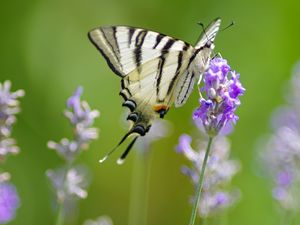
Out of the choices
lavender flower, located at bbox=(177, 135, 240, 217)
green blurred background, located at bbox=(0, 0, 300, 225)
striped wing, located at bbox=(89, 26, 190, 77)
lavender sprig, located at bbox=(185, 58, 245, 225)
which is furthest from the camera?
green blurred background, located at bbox=(0, 0, 300, 225)

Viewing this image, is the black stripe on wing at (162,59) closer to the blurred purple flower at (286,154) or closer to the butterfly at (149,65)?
the butterfly at (149,65)

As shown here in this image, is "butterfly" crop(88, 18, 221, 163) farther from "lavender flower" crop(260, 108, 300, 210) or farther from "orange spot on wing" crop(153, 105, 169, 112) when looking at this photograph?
"lavender flower" crop(260, 108, 300, 210)

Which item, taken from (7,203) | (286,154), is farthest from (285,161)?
(7,203)

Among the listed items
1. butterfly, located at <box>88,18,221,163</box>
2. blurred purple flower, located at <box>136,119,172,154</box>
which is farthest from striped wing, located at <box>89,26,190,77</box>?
blurred purple flower, located at <box>136,119,172,154</box>

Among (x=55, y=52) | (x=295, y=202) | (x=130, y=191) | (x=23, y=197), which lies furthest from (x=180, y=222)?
(x=295, y=202)

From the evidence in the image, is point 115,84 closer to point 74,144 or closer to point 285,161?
point 285,161
